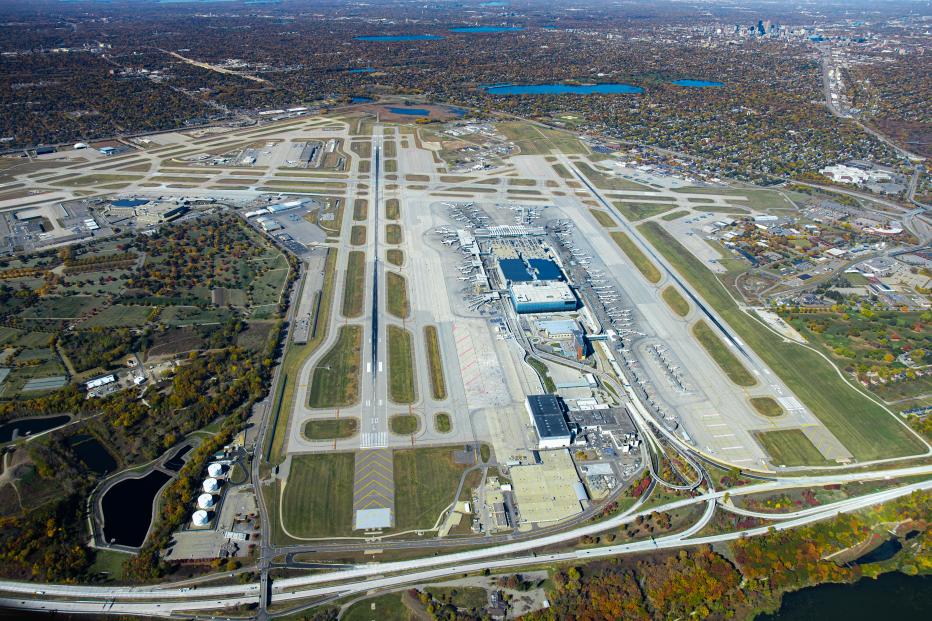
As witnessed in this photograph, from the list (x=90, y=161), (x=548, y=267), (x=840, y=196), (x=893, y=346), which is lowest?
(x=840, y=196)

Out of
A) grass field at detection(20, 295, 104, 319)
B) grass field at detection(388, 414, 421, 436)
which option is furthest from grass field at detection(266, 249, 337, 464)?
grass field at detection(20, 295, 104, 319)

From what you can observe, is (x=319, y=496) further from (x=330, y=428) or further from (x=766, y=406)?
(x=766, y=406)

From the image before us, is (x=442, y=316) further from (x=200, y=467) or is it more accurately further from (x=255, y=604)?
(x=255, y=604)

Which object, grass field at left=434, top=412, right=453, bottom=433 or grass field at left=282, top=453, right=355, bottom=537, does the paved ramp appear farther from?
grass field at left=434, top=412, right=453, bottom=433

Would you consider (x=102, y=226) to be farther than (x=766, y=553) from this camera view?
Yes

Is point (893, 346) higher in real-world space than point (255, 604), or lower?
lower

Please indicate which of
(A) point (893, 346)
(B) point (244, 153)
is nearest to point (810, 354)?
(A) point (893, 346)

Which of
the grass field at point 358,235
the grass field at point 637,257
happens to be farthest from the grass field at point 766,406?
the grass field at point 358,235

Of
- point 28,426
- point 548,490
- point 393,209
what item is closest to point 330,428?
point 548,490
